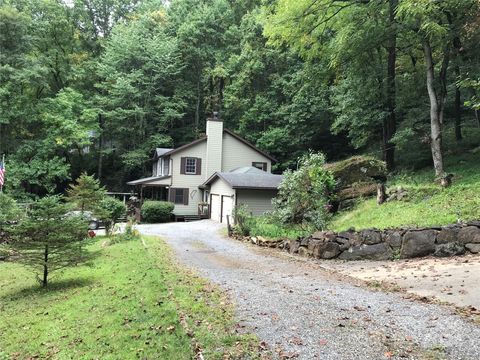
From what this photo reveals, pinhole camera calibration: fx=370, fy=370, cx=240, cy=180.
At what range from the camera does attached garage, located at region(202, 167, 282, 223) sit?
2314 centimetres

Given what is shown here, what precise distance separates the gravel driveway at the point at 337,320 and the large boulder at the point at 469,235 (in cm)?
336

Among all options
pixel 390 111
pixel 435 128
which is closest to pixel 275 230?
pixel 435 128

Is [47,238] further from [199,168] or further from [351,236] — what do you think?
[199,168]

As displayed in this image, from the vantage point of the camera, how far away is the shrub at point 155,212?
2683 centimetres

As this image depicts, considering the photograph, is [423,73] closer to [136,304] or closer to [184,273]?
[184,273]

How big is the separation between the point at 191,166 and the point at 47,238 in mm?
21358

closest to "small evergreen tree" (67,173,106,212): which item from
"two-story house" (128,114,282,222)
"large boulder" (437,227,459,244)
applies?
"two-story house" (128,114,282,222)

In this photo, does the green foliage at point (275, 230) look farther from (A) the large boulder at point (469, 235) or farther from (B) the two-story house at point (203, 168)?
(B) the two-story house at point (203, 168)

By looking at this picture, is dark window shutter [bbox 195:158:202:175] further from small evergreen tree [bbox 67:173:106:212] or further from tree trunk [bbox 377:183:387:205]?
tree trunk [bbox 377:183:387:205]

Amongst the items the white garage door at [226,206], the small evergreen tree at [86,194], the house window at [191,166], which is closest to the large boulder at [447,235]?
the small evergreen tree at [86,194]

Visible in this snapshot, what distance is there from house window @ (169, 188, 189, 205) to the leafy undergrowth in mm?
16744

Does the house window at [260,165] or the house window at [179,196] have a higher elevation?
the house window at [260,165]

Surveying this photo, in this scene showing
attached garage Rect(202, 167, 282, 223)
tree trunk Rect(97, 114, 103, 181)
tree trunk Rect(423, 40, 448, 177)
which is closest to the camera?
tree trunk Rect(423, 40, 448, 177)

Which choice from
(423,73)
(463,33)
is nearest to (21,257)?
(463,33)
